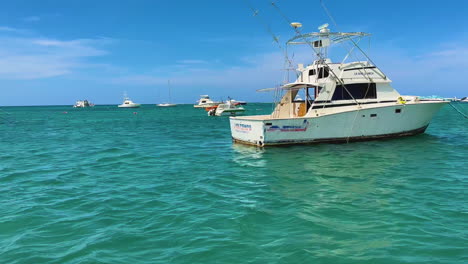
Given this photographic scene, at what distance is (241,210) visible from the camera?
299 inches

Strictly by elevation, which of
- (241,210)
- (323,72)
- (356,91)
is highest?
(323,72)

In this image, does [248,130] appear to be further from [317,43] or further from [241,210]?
[241,210]

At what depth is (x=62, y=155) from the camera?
1670 centimetres

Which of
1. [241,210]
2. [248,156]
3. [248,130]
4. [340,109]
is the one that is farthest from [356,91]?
[241,210]

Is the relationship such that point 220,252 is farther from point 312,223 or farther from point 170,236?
point 312,223

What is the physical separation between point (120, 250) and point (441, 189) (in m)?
8.00

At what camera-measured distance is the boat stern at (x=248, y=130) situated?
17.3 m

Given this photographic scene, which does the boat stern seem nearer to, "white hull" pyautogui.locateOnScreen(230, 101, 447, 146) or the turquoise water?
"white hull" pyautogui.locateOnScreen(230, 101, 447, 146)

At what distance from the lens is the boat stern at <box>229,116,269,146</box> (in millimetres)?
17269

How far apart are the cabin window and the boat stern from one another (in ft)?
14.1

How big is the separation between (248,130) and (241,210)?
10762mm

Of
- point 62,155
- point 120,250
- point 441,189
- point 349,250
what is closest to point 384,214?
point 349,250

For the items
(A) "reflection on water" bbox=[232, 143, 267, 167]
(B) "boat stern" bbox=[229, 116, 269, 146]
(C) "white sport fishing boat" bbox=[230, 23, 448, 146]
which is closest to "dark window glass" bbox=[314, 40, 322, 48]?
(C) "white sport fishing boat" bbox=[230, 23, 448, 146]

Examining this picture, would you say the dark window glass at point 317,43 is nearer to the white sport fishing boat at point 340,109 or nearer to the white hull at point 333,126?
the white sport fishing boat at point 340,109
